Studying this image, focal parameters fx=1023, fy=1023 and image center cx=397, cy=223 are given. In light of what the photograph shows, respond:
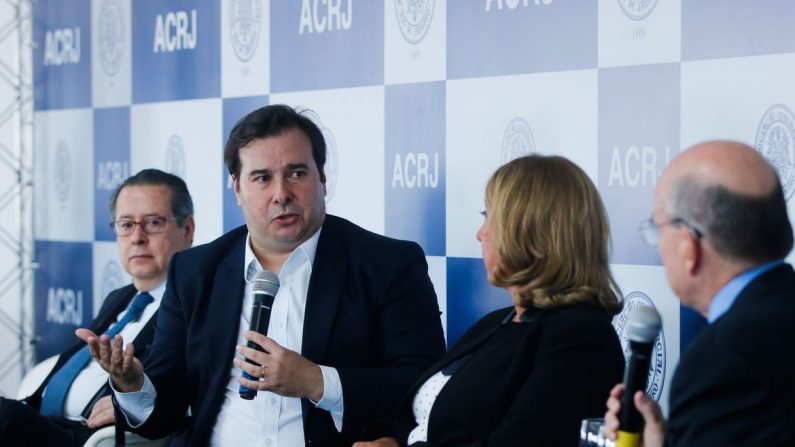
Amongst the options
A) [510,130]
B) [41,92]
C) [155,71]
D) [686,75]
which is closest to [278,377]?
[510,130]

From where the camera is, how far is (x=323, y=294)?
2.79m

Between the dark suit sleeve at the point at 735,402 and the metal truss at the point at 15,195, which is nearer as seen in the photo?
the dark suit sleeve at the point at 735,402

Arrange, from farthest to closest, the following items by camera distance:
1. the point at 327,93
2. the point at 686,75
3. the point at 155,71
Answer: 1. the point at 155,71
2. the point at 327,93
3. the point at 686,75

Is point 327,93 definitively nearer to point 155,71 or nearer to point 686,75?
point 155,71

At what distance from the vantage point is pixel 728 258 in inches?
63.8

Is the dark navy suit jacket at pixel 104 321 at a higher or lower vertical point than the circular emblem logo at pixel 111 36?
lower

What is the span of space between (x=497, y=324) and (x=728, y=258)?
0.84 meters

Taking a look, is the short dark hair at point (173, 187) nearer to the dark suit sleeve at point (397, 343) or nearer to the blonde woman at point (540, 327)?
the dark suit sleeve at point (397, 343)

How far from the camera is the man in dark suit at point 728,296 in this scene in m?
1.48

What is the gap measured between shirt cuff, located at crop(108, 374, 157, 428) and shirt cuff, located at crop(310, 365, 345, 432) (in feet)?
1.59

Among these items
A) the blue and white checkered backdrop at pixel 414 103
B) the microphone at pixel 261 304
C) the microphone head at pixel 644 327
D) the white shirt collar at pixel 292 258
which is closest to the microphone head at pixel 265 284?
the microphone at pixel 261 304

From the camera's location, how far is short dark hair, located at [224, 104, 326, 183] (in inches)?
112

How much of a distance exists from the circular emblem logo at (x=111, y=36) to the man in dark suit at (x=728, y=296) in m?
3.31

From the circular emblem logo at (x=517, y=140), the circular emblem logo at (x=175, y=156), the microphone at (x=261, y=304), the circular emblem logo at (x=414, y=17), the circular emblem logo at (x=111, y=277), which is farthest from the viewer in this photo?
the circular emblem logo at (x=111, y=277)
